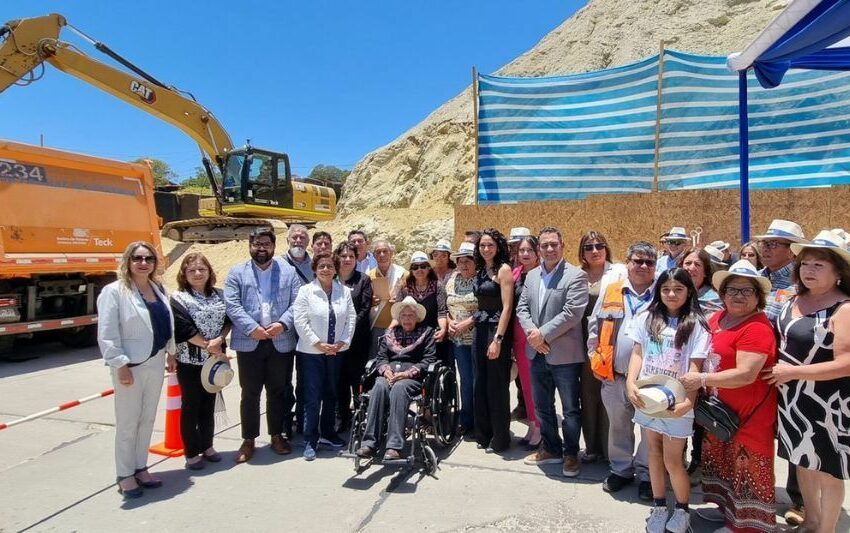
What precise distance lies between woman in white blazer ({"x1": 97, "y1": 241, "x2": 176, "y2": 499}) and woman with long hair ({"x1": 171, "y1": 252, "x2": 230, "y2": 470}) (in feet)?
0.79

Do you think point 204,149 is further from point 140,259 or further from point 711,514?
point 711,514

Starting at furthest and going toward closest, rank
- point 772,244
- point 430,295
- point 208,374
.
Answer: point 430,295 → point 208,374 → point 772,244

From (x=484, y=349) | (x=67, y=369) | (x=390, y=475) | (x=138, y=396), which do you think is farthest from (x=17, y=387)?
(x=484, y=349)

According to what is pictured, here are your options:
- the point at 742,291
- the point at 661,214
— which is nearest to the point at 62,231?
the point at 661,214

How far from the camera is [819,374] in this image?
2580 millimetres

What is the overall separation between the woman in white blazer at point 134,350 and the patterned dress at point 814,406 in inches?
152

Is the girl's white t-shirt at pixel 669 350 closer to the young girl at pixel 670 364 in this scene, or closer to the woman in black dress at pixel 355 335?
the young girl at pixel 670 364

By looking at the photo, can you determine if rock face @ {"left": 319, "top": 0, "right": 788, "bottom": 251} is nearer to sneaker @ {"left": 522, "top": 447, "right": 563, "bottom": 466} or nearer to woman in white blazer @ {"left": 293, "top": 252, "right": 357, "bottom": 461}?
woman in white blazer @ {"left": 293, "top": 252, "right": 357, "bottom": 461}

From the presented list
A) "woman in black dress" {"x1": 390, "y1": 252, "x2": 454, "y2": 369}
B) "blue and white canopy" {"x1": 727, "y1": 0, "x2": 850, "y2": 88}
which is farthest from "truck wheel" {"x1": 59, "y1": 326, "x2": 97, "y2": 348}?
"blue and white canopy" {"x1": 727, "y1": 0, "x2": 850, "y2": 88}

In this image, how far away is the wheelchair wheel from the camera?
430cm

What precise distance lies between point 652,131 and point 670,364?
666cm

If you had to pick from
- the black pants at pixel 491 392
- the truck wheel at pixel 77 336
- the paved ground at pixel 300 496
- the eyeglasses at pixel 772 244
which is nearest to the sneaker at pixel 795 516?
the paved ground at pixel 300 496

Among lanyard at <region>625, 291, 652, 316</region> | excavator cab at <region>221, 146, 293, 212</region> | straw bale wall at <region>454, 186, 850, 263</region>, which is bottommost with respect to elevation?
lanyard at <region>625, 291, 652, 316</region>

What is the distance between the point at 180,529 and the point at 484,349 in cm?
246
